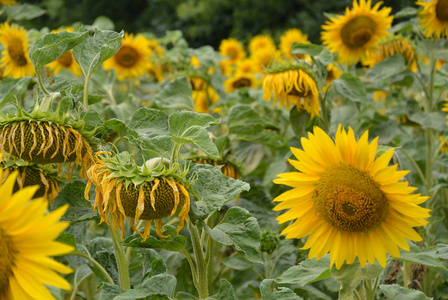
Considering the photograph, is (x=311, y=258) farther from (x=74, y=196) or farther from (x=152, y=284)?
(x=74, y=196)

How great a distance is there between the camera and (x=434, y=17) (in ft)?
5.64

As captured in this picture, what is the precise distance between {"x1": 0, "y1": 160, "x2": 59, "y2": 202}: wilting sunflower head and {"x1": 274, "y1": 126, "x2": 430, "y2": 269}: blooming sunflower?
0.41 metres

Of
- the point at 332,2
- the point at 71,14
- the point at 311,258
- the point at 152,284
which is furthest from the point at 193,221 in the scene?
the point at 71,14

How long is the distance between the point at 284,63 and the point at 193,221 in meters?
0.71

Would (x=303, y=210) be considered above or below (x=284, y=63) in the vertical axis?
below

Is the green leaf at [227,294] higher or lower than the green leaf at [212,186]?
lower

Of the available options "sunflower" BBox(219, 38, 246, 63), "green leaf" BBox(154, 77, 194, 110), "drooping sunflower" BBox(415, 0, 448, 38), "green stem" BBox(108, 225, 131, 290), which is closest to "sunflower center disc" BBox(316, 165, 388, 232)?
"green stem" BBox(108, 225, 131, 290)

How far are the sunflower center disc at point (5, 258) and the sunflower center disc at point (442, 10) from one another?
4.75 feet

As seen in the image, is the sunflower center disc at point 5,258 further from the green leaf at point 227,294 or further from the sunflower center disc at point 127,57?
the sunflower center disc at point 127,57

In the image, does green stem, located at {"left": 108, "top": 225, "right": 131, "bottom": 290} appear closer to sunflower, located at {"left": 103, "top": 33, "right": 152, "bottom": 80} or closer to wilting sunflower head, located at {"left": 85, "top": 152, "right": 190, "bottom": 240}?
wilting sunflower head, located at {"left": 85, "top": 152, "right": 190, "bottom": 240}

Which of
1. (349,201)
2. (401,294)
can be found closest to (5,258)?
(349,201)

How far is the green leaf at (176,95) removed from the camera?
1.58m

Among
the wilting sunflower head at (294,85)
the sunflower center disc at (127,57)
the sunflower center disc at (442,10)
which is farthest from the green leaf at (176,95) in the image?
the sunflower center disc at (127,57)

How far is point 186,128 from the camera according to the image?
939mm
